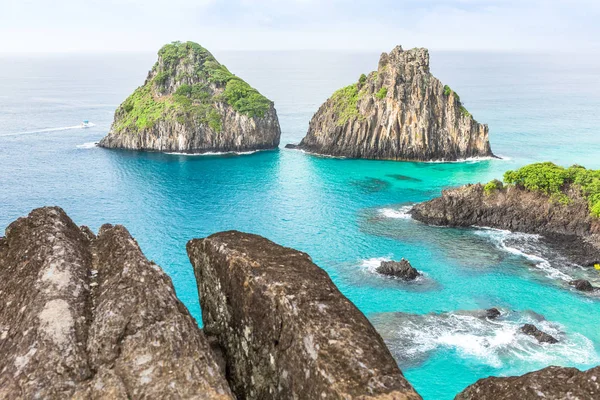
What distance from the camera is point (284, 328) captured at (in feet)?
40.5

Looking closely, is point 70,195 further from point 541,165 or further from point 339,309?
point 339,309

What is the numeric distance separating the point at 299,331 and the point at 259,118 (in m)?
130

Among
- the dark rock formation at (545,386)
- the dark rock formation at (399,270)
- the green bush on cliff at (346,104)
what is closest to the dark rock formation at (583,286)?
the dark rock formation at (399,270)

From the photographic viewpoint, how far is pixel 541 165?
7869 centimetres

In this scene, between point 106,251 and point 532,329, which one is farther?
point 532,329

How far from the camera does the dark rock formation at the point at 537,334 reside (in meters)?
46.2

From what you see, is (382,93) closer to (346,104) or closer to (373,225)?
(346,104)

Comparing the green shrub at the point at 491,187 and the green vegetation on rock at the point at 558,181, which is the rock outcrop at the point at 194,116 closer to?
the green shrub at the point at 491,187

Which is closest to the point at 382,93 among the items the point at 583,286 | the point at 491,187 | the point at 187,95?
the point at 187,95

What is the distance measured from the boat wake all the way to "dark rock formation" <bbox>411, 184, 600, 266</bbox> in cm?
2152

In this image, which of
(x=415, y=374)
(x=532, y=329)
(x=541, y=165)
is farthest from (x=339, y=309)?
(x=541, y=165)

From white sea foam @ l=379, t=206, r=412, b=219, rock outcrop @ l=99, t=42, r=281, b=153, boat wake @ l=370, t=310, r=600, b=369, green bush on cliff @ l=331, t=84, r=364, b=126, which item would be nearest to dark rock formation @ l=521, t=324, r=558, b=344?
boat wake @ l=370, t=310, r=600, b=369

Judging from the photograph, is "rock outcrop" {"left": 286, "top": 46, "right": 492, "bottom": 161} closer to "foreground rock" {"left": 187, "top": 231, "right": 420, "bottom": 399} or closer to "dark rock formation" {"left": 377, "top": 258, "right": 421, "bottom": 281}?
"dark rock formation" {"left": 377, "top": 258, "right": 421, "bottom": 281}

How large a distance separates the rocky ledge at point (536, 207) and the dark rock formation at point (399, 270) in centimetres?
1997
